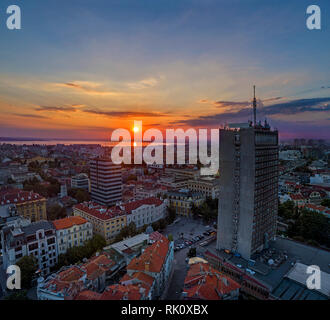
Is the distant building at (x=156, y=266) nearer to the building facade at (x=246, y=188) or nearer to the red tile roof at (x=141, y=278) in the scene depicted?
the red tile roof at (x=141, y=278)

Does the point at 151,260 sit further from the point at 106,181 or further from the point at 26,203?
the point at 106,181

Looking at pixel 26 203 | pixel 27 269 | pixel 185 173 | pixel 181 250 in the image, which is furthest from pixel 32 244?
pixel 185 173

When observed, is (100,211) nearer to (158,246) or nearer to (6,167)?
(158,246)

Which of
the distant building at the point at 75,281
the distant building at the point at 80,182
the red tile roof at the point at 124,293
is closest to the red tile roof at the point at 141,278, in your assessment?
the red tile roof at the point at 124,293

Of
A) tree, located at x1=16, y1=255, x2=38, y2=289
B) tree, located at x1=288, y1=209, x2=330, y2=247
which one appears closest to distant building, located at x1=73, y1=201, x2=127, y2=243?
tree, located at x1=16, y1=255, x2=38, y2=289

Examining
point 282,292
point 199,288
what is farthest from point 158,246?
point 282,292

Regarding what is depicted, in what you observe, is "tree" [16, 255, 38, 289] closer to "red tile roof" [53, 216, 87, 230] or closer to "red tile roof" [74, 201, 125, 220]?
"red tile roof" [53, 216, 87, 230]
